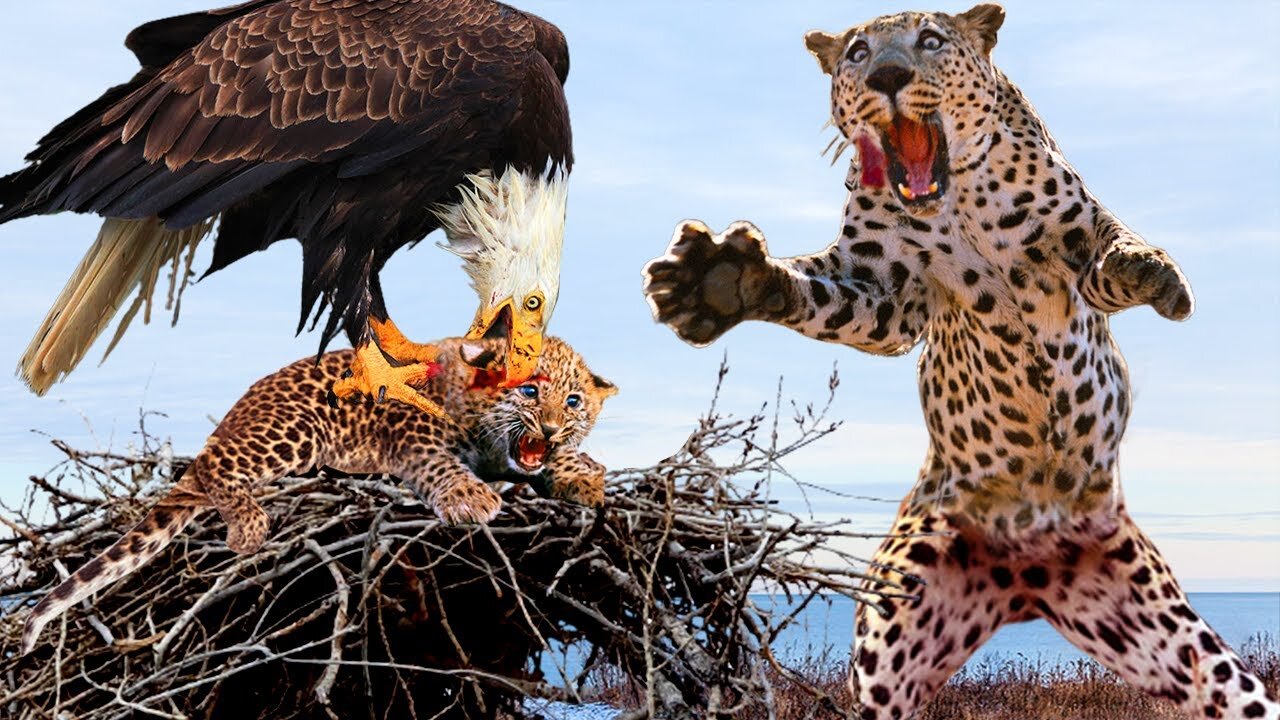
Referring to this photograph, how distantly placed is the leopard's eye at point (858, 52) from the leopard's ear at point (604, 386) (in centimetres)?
110

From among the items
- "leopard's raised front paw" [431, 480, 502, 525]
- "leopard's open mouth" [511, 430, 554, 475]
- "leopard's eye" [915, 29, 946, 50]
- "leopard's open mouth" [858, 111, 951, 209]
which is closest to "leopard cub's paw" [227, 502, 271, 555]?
"leopard's raised front paw" [431, 480, 502, 525]

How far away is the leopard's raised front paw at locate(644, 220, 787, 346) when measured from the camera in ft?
12.5

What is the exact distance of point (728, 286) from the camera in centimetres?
387

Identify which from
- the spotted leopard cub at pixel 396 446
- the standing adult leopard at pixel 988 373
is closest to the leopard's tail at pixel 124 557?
the spotted leopard cub at pixel 396 446

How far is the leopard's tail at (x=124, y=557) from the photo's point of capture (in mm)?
3443

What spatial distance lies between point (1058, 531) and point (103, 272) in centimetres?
372

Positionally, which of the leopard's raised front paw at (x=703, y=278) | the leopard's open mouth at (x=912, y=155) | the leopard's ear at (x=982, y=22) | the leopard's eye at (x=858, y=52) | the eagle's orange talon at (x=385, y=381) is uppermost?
the leopard's ear at (x=982, y=22)

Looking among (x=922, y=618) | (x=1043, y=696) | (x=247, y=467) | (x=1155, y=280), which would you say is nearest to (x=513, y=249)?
(x=247, y=467)

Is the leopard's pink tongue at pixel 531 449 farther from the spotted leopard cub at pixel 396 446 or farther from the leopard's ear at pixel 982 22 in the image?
the leopard's ear at pixel 982 22

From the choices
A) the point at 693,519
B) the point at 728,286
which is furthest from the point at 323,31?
the point at 693,519

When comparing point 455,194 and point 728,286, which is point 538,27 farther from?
point 728,286

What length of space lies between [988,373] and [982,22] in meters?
0.99

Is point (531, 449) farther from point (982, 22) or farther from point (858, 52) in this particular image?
point (982, 22)

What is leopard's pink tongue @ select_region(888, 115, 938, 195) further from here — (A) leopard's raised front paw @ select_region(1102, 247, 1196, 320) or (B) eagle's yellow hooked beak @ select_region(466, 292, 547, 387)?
(B) eagle's yellow hooked beak @ select_region(466, 292, 547, 387)
